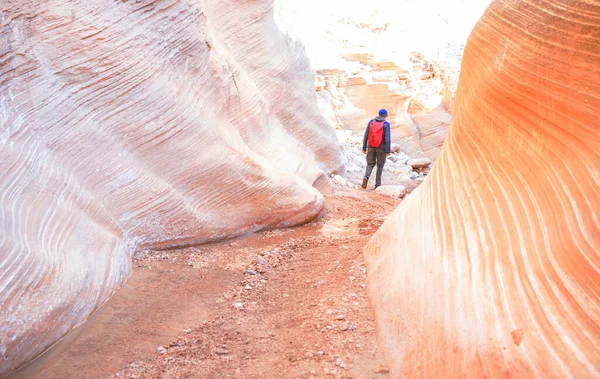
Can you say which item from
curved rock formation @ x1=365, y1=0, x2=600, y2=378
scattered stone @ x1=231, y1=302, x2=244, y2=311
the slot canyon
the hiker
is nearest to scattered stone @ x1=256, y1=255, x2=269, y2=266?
the slot canyon

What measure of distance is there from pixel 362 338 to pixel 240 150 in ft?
9.33

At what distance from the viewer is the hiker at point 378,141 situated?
808 cm

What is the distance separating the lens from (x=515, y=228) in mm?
2234

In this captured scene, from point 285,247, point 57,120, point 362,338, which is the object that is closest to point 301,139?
point 285,247

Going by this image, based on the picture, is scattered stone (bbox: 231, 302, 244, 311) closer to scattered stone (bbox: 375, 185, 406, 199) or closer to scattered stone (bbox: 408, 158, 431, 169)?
scattered stone (bbox: 375, 185, 406, 199)

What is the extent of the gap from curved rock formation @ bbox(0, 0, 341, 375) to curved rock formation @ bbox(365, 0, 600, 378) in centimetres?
173

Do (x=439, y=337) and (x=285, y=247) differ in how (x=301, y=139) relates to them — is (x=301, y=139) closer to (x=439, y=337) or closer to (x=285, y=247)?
(x=285, y=247)

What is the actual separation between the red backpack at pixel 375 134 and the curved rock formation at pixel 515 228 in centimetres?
503

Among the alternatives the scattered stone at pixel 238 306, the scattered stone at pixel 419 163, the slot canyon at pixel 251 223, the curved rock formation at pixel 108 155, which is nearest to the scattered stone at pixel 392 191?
the slot canyon at pixel 251 223

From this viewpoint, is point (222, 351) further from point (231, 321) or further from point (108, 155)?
point (108, 155)

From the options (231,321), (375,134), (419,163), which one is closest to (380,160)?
(375,134)

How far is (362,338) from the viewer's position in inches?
103

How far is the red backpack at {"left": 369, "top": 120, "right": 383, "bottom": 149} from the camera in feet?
26.5

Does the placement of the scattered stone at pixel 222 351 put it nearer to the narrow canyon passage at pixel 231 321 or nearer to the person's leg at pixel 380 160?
the narrow canyon passage at pixel 231 321
